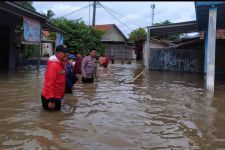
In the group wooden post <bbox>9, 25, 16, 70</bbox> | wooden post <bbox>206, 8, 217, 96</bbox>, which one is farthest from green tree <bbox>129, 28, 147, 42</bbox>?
wooden post <bbox>206, 8, 217, 96</bbox>

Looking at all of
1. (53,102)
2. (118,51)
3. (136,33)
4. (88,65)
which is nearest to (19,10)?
(88,65)

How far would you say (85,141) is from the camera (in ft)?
19.5

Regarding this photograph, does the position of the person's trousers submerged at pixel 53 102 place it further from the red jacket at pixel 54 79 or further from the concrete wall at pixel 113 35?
the concrete wall at pixel 113 35

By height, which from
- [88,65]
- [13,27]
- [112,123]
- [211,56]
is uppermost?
[13,27]

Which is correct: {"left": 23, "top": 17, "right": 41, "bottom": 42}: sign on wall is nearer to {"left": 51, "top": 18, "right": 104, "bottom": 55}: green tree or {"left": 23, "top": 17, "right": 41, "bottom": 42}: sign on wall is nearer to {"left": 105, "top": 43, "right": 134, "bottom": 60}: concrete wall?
{"left": 51, "top": 18, "right": 104, "bottom": 55}: green tree

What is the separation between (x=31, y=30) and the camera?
18531 millimetres

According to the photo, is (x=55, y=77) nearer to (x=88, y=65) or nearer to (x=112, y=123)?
(x=112, y=123)

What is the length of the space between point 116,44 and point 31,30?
36.8m

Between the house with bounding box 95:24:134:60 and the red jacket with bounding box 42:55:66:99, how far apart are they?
1794 inches

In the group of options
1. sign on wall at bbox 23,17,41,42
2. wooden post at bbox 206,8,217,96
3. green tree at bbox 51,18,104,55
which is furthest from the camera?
green tree at bbox 51,18,104,55

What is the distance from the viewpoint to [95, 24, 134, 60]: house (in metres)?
54.1

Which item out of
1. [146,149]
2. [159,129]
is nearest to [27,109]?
[159,129]

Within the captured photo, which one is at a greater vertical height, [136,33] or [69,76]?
[136,33]

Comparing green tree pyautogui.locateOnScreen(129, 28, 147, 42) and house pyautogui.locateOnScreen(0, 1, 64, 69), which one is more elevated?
green tree pyautogui.locateOnScreen(129, 28, 147, 42)
